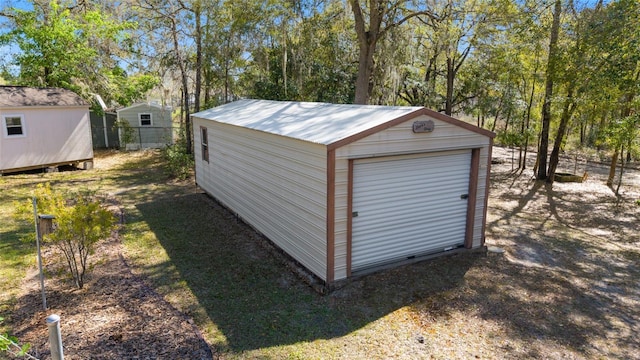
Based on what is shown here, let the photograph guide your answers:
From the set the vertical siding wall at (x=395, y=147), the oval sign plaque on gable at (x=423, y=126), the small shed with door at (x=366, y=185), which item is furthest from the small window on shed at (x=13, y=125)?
the oval sign plaque on gable at (x=423, y=126)

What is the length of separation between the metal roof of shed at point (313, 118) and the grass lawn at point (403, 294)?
2.15m

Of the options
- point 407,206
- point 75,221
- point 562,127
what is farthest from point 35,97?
point 562,127

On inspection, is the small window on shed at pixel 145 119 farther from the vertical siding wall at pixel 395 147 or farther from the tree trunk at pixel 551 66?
the tree trunk at pixel 551 66

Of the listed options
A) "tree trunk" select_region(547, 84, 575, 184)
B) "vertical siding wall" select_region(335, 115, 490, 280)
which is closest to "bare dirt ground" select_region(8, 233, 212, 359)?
"vertical siding wall" select_region(335, 115, 490, 280)

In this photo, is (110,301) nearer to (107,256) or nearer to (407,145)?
Answer: (107,256)

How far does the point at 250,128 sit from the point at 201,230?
2442 millimetres

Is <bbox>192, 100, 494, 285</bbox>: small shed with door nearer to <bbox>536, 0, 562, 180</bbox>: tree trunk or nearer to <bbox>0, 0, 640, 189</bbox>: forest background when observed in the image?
<bbox>0, 0, 640, 189</bbox>: forest background

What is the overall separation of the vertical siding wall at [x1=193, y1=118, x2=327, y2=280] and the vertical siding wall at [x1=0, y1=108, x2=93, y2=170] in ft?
23.4

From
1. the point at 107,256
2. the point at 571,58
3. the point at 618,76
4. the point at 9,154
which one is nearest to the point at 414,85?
the point at 571,58

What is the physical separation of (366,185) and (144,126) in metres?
15.7

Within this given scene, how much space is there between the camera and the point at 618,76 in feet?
28.2

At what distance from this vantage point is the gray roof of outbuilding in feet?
42.0

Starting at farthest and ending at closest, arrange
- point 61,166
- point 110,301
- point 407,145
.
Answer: point 61,166 → point 407,145 → point 110,301

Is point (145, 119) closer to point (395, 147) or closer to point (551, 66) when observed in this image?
point (395, 147)
